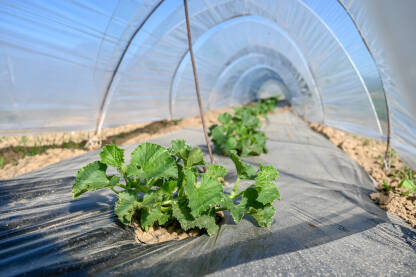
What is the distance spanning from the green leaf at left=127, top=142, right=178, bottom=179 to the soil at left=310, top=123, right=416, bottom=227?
170cm

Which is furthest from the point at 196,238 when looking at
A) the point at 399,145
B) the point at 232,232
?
the point at 399,145

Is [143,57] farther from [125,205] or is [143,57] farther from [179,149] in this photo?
[125,205]

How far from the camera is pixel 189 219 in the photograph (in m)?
1.50

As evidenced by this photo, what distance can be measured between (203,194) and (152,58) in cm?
444

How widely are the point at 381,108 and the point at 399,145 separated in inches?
27.5

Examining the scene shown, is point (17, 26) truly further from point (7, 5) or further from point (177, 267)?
point (177, 267)

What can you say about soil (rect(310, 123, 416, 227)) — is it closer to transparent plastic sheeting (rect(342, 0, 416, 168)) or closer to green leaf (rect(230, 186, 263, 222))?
transparent plastic sheeting (rect(342, 0, 416, 168))

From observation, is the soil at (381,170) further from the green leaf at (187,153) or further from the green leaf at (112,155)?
the green leaf at (112,155)

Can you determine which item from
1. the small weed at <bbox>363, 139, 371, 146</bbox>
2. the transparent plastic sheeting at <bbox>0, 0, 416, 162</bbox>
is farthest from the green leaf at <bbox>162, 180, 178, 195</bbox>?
the small weed at <bbox>363, 139, 371, 146</bbox>

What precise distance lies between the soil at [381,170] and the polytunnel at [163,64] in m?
0.20

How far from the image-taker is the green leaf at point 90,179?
1364 mm

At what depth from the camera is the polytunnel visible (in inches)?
76.7

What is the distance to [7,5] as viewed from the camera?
112 inches

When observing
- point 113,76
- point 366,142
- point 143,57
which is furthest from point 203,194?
point 366,142
